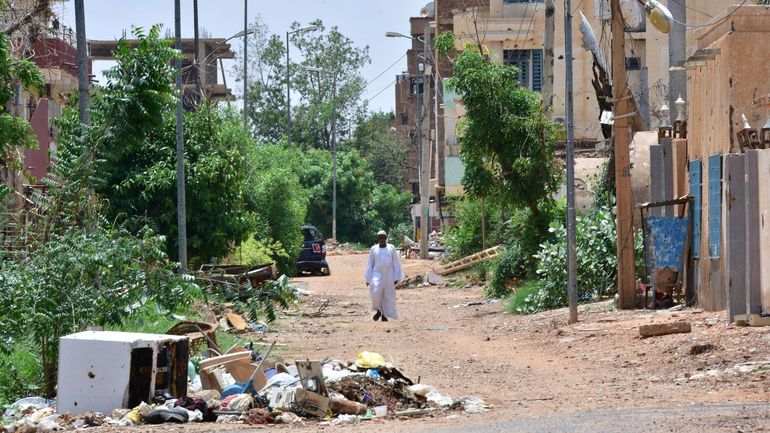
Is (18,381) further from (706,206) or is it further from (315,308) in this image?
(315,308)

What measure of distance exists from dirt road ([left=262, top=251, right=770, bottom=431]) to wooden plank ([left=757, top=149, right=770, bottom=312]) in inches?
22.1

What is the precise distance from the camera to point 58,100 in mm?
42312

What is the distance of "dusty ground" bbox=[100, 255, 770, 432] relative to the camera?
10.2 m

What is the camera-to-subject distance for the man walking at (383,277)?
22.2m

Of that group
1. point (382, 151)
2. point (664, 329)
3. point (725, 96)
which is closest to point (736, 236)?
point (664, 329)

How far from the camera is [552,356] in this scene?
620 inches

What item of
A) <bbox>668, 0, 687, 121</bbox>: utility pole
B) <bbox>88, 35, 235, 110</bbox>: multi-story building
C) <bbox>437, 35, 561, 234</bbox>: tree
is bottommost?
<bbox>437, 35, 561, 234</bbox>: tree

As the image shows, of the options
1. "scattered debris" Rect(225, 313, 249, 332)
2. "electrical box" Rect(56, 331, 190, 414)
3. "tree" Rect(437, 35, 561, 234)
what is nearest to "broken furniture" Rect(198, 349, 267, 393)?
"electrical box" Rect(56, 331, 190, 414)

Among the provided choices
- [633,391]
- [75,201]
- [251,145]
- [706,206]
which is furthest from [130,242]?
[251,145]

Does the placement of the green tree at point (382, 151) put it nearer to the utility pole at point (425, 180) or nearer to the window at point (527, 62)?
the utility pole at point (425, 180)

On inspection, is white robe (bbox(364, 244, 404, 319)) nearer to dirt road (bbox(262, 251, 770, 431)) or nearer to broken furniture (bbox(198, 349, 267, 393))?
dirt road (bbox(262, 251, 770, 431))

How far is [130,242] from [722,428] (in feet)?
24.9

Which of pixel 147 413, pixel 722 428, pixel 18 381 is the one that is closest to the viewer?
pixel 722 428

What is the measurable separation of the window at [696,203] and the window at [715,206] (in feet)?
2.72
